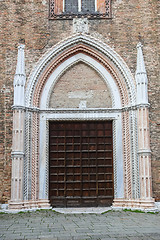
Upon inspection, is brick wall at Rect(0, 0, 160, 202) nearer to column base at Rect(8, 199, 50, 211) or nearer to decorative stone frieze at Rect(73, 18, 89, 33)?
decorative stone frieze at Rect(73, 18, 89, 33)

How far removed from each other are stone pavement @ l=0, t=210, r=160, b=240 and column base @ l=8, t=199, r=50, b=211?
313mm

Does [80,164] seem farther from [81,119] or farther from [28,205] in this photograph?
[28,205]

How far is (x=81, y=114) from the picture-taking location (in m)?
10.2

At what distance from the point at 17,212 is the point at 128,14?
7727 mm

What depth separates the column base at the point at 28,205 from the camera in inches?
354

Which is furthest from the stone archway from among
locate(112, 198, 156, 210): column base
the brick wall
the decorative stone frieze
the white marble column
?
the brick wall

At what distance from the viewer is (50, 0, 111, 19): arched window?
34.5ft

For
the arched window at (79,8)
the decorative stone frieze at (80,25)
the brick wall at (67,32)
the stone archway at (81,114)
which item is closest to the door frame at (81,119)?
the stone archway at (81,114)

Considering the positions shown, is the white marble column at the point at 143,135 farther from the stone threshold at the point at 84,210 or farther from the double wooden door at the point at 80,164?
the stone threshold at the point at 84,210

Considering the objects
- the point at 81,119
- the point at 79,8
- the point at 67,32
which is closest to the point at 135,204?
the point at 81,119

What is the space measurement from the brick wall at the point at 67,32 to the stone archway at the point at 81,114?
1.26ft

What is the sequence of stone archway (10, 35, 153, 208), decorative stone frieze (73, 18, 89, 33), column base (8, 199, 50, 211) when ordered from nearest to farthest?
column base (8, 199, 50, 211) < stone archway (10, 35, 153, 208) < decorative stone frieze (73, 18, 89, 33)

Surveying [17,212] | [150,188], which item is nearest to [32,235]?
[17,212]

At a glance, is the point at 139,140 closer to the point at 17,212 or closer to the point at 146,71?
the point at 146,71
